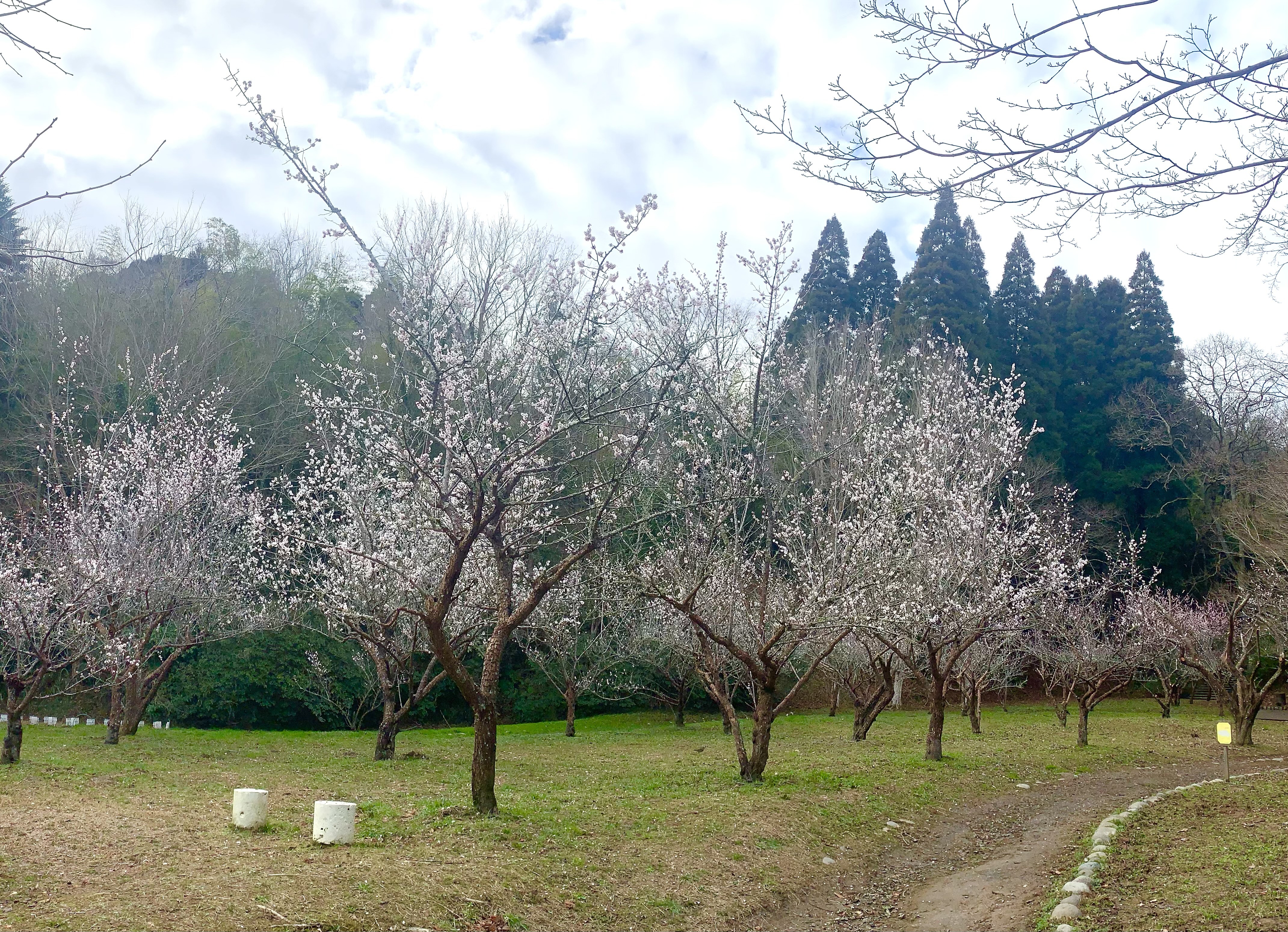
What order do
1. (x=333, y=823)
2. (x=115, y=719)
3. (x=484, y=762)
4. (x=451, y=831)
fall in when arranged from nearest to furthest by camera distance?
1. (x=333, y=823)
2. (x=451, y=831)
3. (x=484, y=762)
4. (x=115, y=719)

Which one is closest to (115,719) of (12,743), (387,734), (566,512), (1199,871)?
(12,743)

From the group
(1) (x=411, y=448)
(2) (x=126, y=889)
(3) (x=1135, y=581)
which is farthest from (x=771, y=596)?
(3) (x=1135, y=581)

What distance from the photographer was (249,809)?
7.03m

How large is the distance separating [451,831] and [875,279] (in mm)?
28737

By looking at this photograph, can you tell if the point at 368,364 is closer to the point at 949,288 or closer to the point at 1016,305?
the point at 949,288

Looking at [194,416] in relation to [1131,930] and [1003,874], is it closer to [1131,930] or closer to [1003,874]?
[1003,874]

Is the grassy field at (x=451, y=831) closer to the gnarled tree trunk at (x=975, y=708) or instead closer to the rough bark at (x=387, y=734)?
the rough bark at (x=387, y=734)

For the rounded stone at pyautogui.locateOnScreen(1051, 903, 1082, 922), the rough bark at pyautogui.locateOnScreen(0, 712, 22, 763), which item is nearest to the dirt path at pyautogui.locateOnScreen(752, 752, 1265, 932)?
the rounded stone at pyautogui.locateOnScreen(1051, 903, 1082, 922)

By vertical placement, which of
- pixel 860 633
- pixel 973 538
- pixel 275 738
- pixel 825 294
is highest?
pixel 825 294

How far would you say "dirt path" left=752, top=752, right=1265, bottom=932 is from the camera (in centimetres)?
634

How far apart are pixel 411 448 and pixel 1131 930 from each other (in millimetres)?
6034

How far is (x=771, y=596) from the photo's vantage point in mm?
13797

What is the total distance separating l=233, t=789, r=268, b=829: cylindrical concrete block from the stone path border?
5594 millimetres

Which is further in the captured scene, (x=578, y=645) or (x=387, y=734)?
(x=578, y=645)
